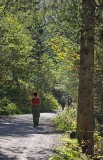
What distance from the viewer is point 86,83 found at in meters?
12.1

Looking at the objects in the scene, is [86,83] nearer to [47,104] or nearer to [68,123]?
[68,123]

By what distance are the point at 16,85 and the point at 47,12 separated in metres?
27.3

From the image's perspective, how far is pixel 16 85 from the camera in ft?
132

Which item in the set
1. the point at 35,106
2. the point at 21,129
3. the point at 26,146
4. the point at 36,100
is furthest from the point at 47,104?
the point at 26,146

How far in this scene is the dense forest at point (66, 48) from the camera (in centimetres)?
1197

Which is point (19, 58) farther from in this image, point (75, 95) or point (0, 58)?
point (75, 95)

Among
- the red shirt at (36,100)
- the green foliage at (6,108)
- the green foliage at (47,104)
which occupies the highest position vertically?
the red shirt at (36,100)

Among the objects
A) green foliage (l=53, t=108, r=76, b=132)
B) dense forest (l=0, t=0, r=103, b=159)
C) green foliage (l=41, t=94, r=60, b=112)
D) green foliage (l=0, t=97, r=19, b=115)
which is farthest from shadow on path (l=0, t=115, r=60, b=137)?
green foliage (l=41, t=94, r=60, b=112)

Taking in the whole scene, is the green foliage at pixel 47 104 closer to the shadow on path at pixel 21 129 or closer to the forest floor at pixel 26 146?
the shadow on path at pixel 21 129

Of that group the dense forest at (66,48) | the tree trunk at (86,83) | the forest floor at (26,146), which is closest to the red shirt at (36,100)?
the dense forest at (66,48)

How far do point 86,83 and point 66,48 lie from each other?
7929 millimetres

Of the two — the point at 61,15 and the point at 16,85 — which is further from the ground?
the point at 61,15

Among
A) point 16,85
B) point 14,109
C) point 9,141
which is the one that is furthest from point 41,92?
point 9,141

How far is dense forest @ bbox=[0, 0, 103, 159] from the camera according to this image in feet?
39.3
